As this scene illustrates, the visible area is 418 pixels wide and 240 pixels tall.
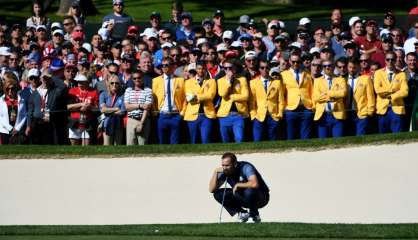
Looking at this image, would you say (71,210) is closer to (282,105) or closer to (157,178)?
(157,178)

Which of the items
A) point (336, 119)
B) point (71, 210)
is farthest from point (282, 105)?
point (71, 210)

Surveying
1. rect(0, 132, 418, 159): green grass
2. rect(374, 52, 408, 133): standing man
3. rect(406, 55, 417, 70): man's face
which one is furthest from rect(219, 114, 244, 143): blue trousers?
rect(406, 55, 417, 70): man's face

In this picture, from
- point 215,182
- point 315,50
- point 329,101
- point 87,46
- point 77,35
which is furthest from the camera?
point 77,35

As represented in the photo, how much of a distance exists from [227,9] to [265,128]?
43.6ft

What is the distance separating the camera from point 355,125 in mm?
19734

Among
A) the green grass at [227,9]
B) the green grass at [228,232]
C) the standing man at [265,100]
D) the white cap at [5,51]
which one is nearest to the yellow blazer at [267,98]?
the standing man at [265,100]

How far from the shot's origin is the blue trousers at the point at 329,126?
19562 mm

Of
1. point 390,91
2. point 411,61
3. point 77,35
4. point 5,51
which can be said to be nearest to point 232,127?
point 390,91

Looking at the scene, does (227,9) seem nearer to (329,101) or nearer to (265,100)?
(265,100)

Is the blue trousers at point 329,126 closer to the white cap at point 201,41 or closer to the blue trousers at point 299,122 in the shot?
the blue trousers at point 299,122

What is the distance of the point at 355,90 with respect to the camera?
19344 mm

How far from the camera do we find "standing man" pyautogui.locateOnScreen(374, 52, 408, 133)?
19250mm

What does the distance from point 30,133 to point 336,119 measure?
459 centimetres

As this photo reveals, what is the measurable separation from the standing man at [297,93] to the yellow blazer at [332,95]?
0.43 feet
